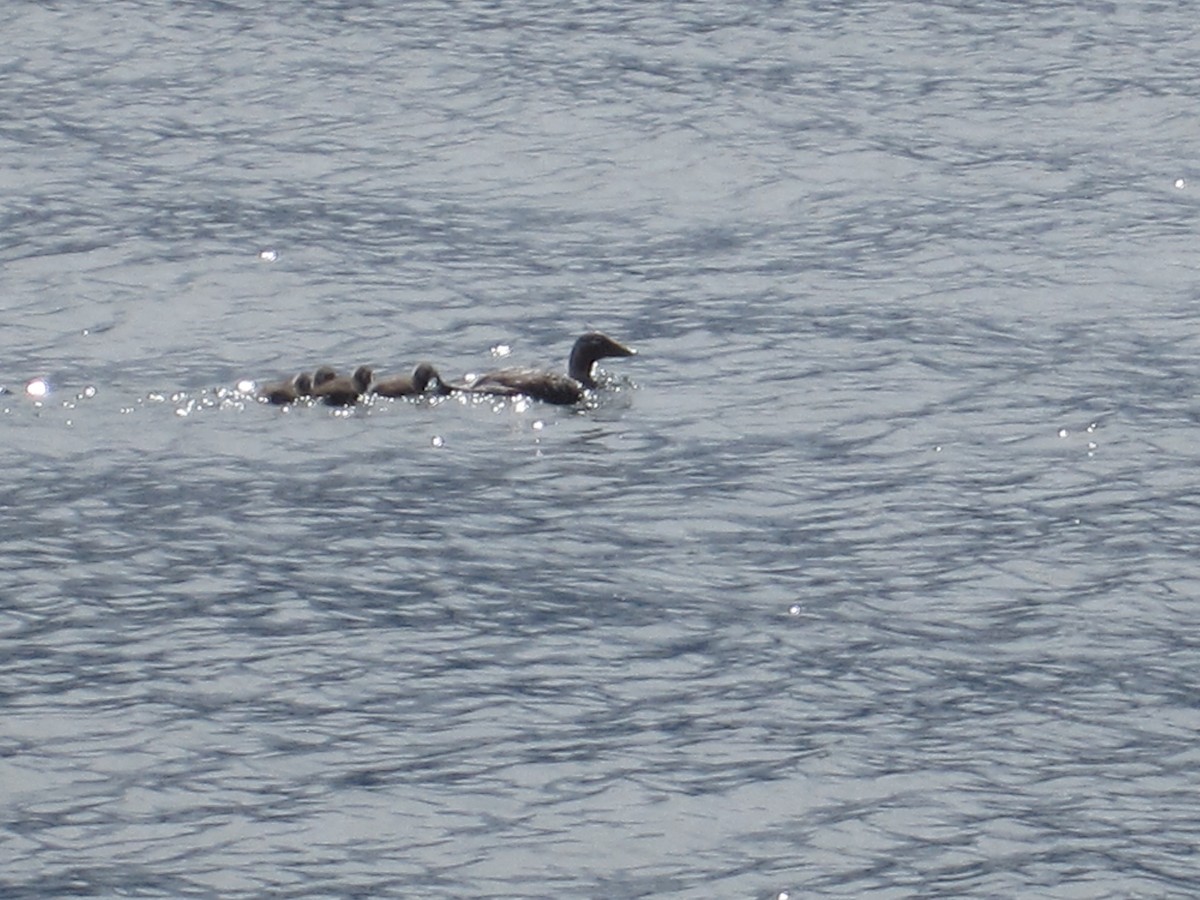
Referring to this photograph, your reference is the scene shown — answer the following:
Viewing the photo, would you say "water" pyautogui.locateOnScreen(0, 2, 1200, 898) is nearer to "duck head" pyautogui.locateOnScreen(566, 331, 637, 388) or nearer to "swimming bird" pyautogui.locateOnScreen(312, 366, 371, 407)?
"swimming bird" pyautogui.locateOnScreen(312, 366, 371, 407)

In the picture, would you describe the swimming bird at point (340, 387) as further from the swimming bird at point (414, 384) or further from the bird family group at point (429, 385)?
the swimming bird at point (414, 384)

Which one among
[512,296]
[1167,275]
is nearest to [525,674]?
[512,296]

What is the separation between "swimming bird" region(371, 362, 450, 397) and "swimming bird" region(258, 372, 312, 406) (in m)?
→ 0.56

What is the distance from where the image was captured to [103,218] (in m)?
26.2

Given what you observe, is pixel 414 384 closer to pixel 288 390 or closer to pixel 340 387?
pixel 340 387

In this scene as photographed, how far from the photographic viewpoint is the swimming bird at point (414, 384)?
20625 mm

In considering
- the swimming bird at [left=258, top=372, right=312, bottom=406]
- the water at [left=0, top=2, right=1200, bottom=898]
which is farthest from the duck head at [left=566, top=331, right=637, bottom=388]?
the swimming bird at [left=258, top=372, right=312, bottom=406]

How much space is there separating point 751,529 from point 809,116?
498 inches

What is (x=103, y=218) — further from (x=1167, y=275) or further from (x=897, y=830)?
(x=897, y=830)

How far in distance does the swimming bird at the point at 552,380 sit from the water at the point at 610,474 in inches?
7.2

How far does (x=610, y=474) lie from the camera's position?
19.5 m

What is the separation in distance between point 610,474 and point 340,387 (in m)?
2.44

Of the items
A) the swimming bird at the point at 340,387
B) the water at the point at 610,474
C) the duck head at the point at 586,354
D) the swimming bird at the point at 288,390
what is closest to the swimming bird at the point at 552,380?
the duck head at the point at 586,354

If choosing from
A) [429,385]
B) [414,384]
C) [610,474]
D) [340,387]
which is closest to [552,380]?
[429,385]
